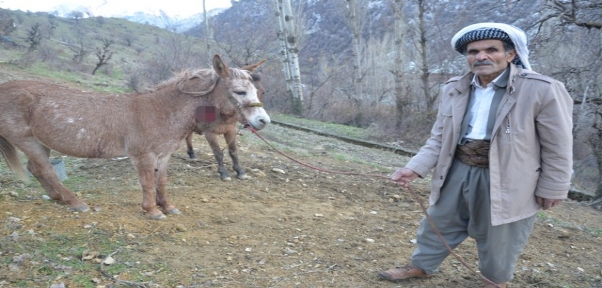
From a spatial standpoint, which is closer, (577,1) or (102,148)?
(102,148)

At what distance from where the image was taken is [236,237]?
13.2 feet

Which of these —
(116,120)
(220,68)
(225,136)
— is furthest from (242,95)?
(225,136)

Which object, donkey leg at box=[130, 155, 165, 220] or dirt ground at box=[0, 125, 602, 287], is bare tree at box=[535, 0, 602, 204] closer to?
dirt ground at box=[0, 125, 602, 287]

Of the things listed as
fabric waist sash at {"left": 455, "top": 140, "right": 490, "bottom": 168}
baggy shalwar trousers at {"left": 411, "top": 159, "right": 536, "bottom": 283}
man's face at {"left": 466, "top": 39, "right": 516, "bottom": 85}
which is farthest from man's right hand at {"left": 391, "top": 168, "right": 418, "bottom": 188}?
man's face at {"left": 466, "top": 39, "right": 516, "bottom": 85}

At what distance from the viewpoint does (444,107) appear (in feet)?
10.1

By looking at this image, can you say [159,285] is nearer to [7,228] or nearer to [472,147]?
[7,228]

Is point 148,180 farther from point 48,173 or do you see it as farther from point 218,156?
point 218,156

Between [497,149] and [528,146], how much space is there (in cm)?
18

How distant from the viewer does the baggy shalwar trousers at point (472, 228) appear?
286cm

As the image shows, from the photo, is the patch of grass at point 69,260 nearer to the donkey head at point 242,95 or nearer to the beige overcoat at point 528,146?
the donkey head at point 242,95

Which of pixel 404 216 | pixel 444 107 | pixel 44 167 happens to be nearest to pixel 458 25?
pixel 404 216

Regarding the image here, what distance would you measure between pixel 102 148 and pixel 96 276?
4.59 feet

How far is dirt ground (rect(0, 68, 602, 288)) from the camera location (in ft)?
10.6

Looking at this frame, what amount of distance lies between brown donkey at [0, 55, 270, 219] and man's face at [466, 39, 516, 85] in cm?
203
